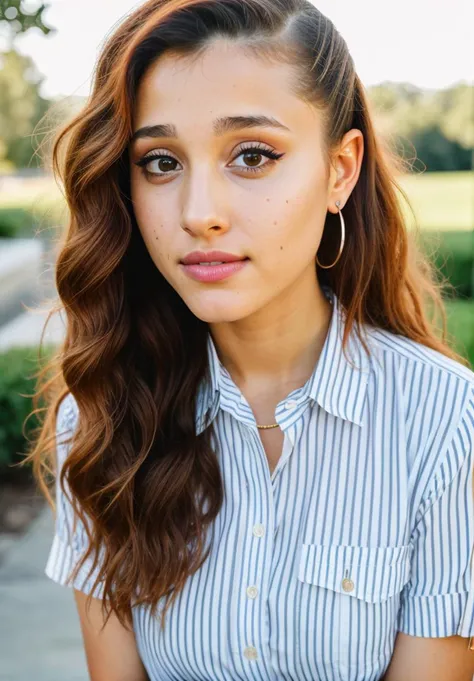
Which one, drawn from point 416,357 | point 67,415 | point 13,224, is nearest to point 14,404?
point 67,415

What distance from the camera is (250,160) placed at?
1.84m

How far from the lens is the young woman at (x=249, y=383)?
6.05ft

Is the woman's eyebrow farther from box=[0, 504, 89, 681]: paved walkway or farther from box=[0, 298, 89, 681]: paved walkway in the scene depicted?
box=[0, 504, 89, 681]: paved walkway

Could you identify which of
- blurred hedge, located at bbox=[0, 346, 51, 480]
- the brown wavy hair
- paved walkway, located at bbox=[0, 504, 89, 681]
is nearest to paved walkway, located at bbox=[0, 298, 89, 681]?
paved walkway, located at bbox=[0, 504, 89, 681]

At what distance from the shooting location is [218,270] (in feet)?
6.07

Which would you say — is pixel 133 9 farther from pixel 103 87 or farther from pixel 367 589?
pixel 367 589

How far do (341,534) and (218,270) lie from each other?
0.64 metres

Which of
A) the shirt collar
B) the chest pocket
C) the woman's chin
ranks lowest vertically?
the chest pocket

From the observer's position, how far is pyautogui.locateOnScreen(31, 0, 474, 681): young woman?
1844mm

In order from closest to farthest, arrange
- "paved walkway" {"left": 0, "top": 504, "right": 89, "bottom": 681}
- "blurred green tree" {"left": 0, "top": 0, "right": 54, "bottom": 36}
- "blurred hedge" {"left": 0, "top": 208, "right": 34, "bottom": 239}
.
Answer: "blurred green tree" {"left": 0, "top": 0, "right": 54, "bottom": 36} < "paved walkway" {"left": 0, "top": 504, "right": 89, "bottom": 681} < "blurred hedge" {"left": 0, "top": 208, "right": 34, "bottom": 239}

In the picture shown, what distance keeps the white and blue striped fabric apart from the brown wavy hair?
0.08m

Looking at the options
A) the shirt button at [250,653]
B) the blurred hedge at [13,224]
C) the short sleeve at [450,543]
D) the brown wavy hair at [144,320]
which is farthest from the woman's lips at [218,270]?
the blurred hedge at [13,224]

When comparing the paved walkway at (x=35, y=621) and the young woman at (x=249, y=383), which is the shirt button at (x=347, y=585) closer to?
the young woman at (x=249, y=383)

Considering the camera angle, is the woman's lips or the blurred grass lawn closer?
the woman's lips
